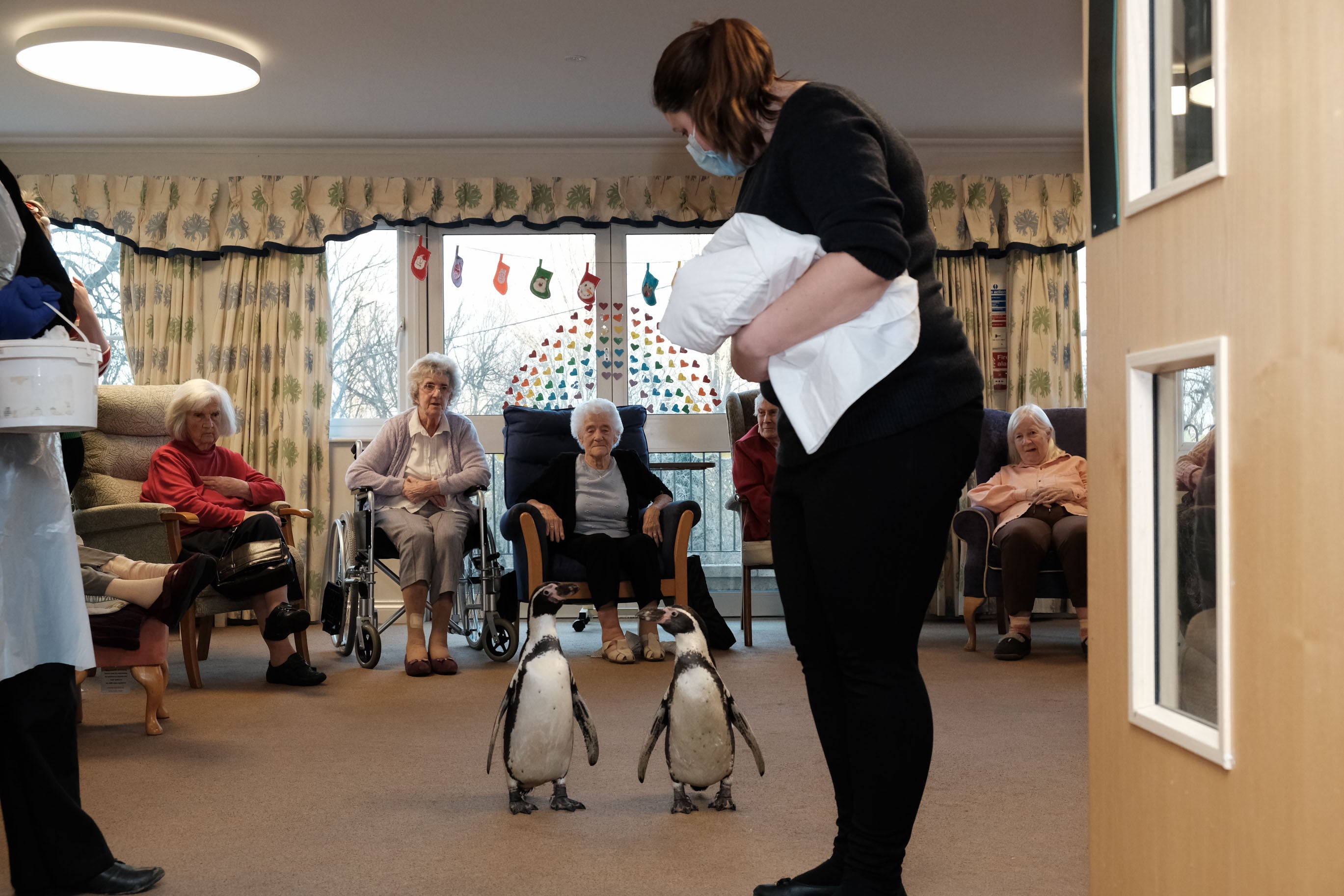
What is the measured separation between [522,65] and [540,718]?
9.96 ft

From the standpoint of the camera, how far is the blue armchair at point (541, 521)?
4.04 meters

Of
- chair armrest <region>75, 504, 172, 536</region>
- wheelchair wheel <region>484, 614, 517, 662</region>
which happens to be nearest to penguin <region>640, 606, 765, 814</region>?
wheelchair wheel <region>484, 614, 517, 662</region>

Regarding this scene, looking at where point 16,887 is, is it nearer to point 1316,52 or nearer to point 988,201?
point 1316,52

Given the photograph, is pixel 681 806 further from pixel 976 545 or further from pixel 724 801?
pixel 976 545

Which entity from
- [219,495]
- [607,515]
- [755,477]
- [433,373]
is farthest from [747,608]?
[219,495]

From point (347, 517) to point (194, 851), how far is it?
2.35 m

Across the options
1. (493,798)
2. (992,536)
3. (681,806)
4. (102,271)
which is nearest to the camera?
(681,806)

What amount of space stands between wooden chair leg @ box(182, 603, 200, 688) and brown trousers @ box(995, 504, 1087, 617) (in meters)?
2.81

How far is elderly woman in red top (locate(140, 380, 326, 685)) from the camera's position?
12.0 feet

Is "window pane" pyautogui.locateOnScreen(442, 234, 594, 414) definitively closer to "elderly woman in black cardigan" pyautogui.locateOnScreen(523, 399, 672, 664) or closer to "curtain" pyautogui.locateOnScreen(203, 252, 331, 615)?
"curtain" pyautogui.locateOnScreen(203, 252, 331, 615)

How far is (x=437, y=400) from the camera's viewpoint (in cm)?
441

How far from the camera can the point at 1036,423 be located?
14.6 feet

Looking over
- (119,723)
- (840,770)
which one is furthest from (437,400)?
(840,770)

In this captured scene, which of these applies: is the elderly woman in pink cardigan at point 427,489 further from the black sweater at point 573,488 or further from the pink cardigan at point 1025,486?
the pink cardigan at point 1025,486
